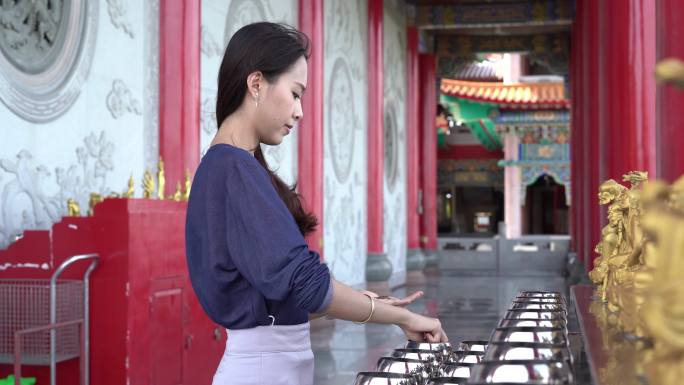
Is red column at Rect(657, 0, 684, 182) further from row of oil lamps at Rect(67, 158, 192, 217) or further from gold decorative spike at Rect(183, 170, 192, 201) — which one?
gold decorative spike at Rect(183, 170, 192, 201)

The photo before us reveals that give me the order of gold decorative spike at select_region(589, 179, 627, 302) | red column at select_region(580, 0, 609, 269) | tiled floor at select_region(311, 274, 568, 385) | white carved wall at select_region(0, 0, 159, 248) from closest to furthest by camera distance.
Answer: gold decorative spike at select_region(589, 179, 627, 302)
white carved wall at select_region(0, 0, 159, 248)
tiled floor at select_region(311, 274, 568, 385)
red column at select_region(580, 0, 609, 269)

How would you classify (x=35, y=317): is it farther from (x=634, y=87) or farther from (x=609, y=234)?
(x=634, y=87)

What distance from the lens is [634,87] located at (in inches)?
189

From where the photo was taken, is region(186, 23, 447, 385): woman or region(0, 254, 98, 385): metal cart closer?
region(186, 23, 447, 385): woman

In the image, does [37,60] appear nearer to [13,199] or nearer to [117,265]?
[13,199]

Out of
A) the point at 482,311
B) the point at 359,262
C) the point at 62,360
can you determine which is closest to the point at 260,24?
the point at 62,360

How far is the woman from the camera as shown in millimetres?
1432

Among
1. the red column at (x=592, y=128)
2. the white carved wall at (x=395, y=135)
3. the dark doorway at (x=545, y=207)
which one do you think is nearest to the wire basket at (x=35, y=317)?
the red column at (x=592, y=128)

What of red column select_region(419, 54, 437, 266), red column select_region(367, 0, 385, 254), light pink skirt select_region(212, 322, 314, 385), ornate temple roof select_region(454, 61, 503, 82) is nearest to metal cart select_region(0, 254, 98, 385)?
light pink skirt select_region(212, 322, 314, 385)

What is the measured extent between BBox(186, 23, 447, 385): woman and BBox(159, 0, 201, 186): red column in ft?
12.1

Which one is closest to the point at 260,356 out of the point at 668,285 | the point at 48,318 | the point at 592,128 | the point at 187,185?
the point at 668,285

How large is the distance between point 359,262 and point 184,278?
6.59 metres

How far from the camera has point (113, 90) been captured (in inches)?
188

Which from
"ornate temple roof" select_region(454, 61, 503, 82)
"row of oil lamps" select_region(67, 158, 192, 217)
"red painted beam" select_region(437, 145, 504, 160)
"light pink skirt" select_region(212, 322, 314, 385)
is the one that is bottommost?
"light pink skirt" select_region(212, 322, 314, 385)
